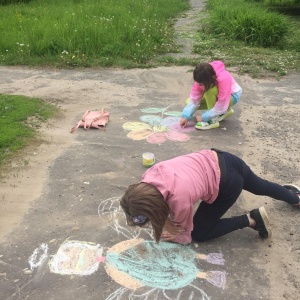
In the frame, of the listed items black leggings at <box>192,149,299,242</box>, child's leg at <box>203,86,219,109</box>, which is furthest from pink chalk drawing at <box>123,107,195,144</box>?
black leggings at <box>192,149,299,242</box>

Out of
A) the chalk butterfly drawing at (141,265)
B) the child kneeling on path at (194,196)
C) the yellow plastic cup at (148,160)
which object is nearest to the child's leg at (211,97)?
the yellow plastic cup at (148,160)

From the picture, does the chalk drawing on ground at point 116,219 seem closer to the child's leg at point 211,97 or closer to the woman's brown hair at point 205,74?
the woman's brown hair at point 205,74

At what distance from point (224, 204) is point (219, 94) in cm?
228

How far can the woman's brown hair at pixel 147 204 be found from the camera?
95.4 inches

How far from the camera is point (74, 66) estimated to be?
787cm

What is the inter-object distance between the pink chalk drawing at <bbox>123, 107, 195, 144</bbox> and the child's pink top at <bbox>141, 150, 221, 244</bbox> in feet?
6.18

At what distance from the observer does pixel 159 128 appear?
5.06 metres

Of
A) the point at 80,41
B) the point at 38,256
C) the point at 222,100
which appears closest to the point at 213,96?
the point at 222,100

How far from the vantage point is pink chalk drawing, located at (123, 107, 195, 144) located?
15.8 ft

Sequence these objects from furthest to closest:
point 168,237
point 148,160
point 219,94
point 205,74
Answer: point 219,94
point 205,74
point 148,160
point 168,237

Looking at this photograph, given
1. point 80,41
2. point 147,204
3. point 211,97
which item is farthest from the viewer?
point 80,41

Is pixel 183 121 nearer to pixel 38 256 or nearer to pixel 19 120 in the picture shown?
pixel 19 120

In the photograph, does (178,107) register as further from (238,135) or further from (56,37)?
(56,37)

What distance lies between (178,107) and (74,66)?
3004 mm
